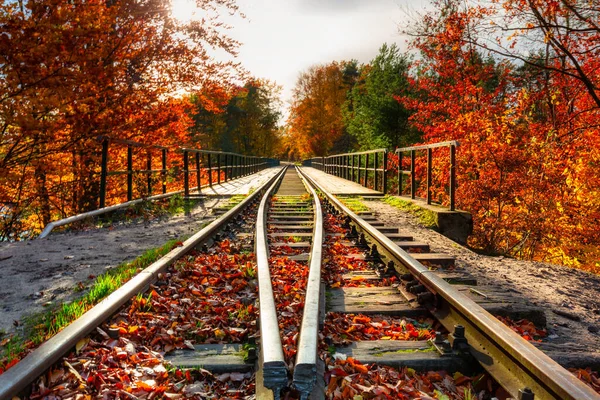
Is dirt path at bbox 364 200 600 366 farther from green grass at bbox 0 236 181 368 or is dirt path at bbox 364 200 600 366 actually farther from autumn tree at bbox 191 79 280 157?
autumn tree at bbox 191 79 280 157

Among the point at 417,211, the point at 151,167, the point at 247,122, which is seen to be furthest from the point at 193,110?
the point at 247,122

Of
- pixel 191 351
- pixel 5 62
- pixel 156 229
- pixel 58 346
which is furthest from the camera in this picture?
pixel 156 229

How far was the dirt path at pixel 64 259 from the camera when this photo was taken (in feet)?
11.0

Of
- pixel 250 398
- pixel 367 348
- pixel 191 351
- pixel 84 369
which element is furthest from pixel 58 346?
pixel 367 348

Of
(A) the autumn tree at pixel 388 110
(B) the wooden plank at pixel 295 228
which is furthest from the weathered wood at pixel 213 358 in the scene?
(A) the autumn tree at pixel 388 110

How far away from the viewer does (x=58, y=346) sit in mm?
2156

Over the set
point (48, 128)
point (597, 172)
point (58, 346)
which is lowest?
point (58, 346)

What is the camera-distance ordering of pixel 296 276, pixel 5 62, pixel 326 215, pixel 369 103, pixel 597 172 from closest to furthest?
Result: pixel 296 276 < pixel 5 62 < pixel 326 215 < pixel 597 172 < pixel 369 103

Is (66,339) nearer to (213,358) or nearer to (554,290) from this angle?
(213,358)

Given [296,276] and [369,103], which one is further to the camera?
[369,103]

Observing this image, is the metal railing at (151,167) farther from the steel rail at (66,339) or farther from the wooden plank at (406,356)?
the wooden plank at (406,356)

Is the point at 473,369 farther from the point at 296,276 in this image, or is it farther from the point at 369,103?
the point at 369,103

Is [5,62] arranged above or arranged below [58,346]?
above

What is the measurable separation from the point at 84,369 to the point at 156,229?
15.8 ft
